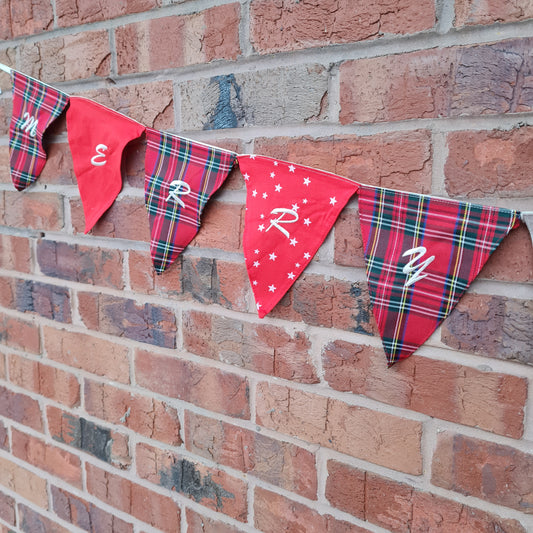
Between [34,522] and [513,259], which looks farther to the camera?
[34,522]

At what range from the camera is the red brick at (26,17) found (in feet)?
2.94

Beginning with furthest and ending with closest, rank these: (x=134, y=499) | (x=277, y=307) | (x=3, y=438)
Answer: (x=3, y=438), (x=134, y=499), (x=277, y=307)

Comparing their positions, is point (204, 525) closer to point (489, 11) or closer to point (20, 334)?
point (20, 334)

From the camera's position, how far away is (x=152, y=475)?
3.13 ft

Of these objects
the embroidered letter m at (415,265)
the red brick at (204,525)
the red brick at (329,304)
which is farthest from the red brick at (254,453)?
the embroidered letter m at (415,265)

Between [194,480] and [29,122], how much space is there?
750 mm

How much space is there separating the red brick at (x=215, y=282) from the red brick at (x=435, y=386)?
0.17 meters

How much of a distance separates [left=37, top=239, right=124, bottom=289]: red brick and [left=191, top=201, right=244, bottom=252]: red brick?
20 cm

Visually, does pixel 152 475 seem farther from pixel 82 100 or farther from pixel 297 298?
pixel 82 100

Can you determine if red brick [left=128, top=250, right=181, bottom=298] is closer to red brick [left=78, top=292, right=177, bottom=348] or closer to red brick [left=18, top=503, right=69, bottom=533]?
red brick [left=78, top=292, right=177, bottom=348]

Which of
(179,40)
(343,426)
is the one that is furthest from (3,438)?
(179,40)

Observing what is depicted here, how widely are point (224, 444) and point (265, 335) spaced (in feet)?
0.76

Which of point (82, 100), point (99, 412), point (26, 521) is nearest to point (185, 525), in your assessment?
point (99, 412)

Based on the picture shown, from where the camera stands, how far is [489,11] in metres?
0.56
